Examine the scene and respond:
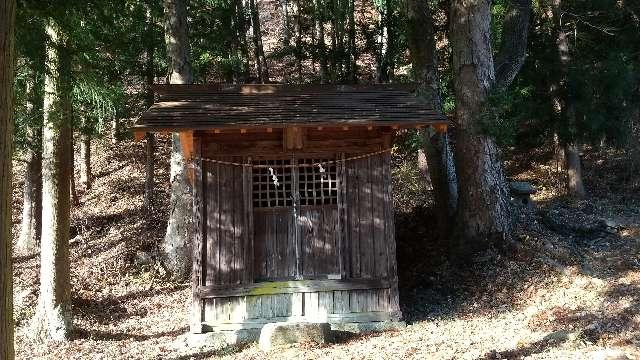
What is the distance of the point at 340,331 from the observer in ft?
27.2

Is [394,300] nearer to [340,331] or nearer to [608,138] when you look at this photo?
[340,331]

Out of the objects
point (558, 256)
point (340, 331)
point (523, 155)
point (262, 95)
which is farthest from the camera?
point (523, 155)

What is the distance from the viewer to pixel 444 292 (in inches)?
404

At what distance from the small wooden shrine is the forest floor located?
2.32ft

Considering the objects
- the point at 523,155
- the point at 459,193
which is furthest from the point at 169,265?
the point at 523,155

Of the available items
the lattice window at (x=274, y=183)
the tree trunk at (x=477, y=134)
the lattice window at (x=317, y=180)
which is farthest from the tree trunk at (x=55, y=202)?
the tree trunk at (x=477, y=134)

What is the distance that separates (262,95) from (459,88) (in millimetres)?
4169

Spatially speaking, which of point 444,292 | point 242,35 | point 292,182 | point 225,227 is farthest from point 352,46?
point 225,227

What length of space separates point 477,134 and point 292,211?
424 cm

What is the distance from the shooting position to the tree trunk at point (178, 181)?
37.9 ft

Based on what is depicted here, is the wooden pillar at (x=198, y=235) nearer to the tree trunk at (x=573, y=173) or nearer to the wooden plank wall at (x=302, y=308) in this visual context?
the wooden plank wall at (x=302, y=308)

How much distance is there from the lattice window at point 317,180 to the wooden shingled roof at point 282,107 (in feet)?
2.88

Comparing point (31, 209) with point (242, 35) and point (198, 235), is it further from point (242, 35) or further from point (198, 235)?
point (242, 35)

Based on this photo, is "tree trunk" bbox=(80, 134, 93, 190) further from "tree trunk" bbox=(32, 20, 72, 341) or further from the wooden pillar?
the wooden pillar
